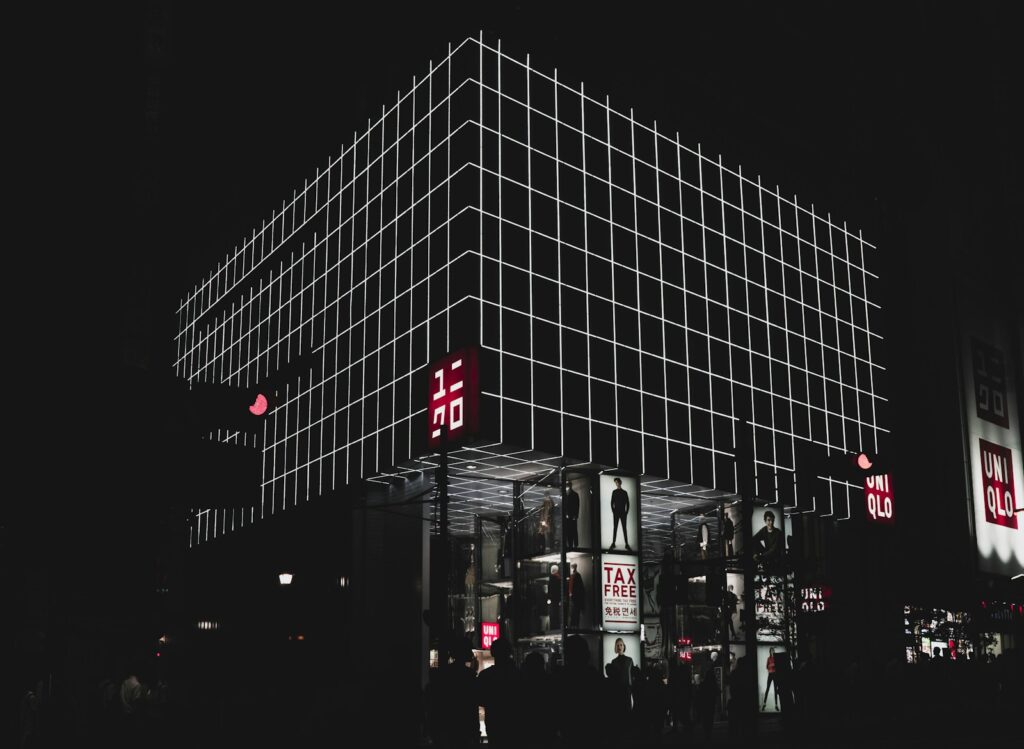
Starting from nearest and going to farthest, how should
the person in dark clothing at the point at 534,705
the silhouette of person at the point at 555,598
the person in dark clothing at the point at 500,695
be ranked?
the person in dark clothing at the point at 500,695 → the person in dark clothing at the point at 534,705 → the silhouette of person at the point at 555,598

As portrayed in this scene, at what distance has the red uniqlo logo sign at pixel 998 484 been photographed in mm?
53866

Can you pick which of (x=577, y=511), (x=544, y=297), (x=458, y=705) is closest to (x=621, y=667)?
(x=577, y=511)

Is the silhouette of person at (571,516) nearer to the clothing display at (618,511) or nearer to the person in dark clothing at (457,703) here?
the clothing display at (618,511)

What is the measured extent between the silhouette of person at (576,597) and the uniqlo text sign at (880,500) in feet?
54.1

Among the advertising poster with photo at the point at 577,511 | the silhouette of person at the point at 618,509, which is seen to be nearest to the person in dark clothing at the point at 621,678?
the silhouette of person at the point at 618,509

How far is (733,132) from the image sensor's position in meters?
41.7

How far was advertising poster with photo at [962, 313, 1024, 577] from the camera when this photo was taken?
53.2 meters

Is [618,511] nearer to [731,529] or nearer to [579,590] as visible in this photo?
[579,590]

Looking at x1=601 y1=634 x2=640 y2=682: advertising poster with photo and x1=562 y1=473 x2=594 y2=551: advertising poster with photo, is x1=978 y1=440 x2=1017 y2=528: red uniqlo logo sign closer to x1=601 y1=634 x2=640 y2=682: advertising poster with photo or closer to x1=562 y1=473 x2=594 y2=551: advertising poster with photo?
x1=601 y1=634 x2=640 y2=682: advertising poster with photo

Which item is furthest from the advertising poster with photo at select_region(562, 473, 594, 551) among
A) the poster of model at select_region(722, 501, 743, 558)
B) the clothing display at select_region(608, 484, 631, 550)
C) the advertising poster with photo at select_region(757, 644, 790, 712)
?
the advertising poster with photo at select_region(757, 644, 790, 712)

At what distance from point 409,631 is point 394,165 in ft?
49.9

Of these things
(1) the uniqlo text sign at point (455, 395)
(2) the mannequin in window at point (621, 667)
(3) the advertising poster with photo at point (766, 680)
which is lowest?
(3) the advertising poster with photo at point (766, 680)

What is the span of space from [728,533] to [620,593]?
6.43 metres

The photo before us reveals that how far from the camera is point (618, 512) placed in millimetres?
32969
